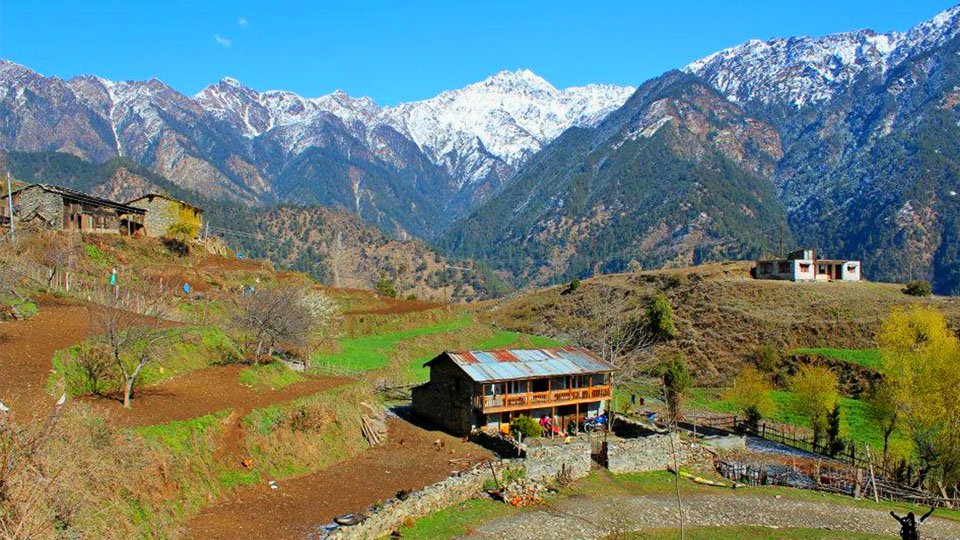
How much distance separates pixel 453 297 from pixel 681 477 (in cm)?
15772

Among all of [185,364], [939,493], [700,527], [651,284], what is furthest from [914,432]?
[651,284]

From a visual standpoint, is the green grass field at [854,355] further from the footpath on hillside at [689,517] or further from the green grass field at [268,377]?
the green grass field at [268,377]

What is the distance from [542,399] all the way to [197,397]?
20.7m

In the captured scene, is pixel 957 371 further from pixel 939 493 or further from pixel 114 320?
pixel 114 320

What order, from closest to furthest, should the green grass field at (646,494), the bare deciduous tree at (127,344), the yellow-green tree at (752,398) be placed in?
the bare deciduous tree at (127,344)
the green grass field at (646,494)
the yellow-green tree at (752,398)

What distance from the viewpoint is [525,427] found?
39.6 meters

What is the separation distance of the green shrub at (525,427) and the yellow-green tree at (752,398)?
73.6 ft

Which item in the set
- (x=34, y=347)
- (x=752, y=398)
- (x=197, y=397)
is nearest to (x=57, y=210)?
(x=34, y=347)

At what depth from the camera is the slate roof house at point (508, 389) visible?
132 feet

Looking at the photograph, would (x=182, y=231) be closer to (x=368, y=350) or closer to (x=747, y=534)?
(x=368, y=350)

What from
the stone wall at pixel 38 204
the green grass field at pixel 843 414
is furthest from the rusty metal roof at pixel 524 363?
the stone wall at pixel 38 204

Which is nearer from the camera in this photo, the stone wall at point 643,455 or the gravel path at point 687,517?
the gravel path at point 687,517

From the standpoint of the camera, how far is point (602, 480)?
117ft

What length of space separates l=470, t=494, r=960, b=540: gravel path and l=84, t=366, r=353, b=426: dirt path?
1102 centimetres
